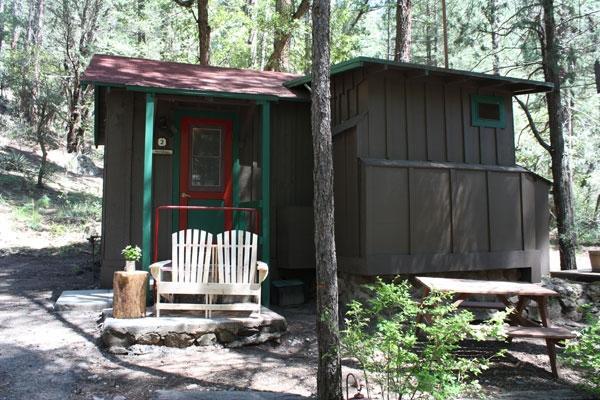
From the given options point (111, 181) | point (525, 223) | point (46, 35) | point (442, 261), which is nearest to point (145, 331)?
point (111, 181)

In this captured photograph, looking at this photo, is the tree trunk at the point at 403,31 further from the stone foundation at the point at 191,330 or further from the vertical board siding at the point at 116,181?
the stone foundation at the point at 191,330

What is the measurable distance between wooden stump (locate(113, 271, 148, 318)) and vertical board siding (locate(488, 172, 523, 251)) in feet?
16.2

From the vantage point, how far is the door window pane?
24.5 ft

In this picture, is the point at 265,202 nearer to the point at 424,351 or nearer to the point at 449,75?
the point at 449,75

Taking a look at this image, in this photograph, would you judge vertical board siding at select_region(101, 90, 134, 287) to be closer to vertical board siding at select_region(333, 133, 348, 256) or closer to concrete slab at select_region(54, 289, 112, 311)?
concrete slab at select_region(54, 289, 112, 311)

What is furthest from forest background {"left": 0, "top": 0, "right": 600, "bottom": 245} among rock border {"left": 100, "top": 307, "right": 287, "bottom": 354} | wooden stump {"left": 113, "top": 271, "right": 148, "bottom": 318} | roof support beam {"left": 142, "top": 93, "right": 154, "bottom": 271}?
wooden stump {"left": 113, "top": 271, "right": 148, "bottom": 318}

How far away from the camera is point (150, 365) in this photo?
4516mm

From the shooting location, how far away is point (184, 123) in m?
7.46

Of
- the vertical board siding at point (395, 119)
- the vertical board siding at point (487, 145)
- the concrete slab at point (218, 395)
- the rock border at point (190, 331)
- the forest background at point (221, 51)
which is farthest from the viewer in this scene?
the forest background at point (221, 51)

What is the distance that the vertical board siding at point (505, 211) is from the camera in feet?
22.9

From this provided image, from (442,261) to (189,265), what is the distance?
11.4ft

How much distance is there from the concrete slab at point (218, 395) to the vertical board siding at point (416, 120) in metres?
4.11

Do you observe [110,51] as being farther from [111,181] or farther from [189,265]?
Result: [189,265]

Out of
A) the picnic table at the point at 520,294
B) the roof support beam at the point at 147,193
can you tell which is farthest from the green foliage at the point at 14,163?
the picnic table at the point at 520,294
